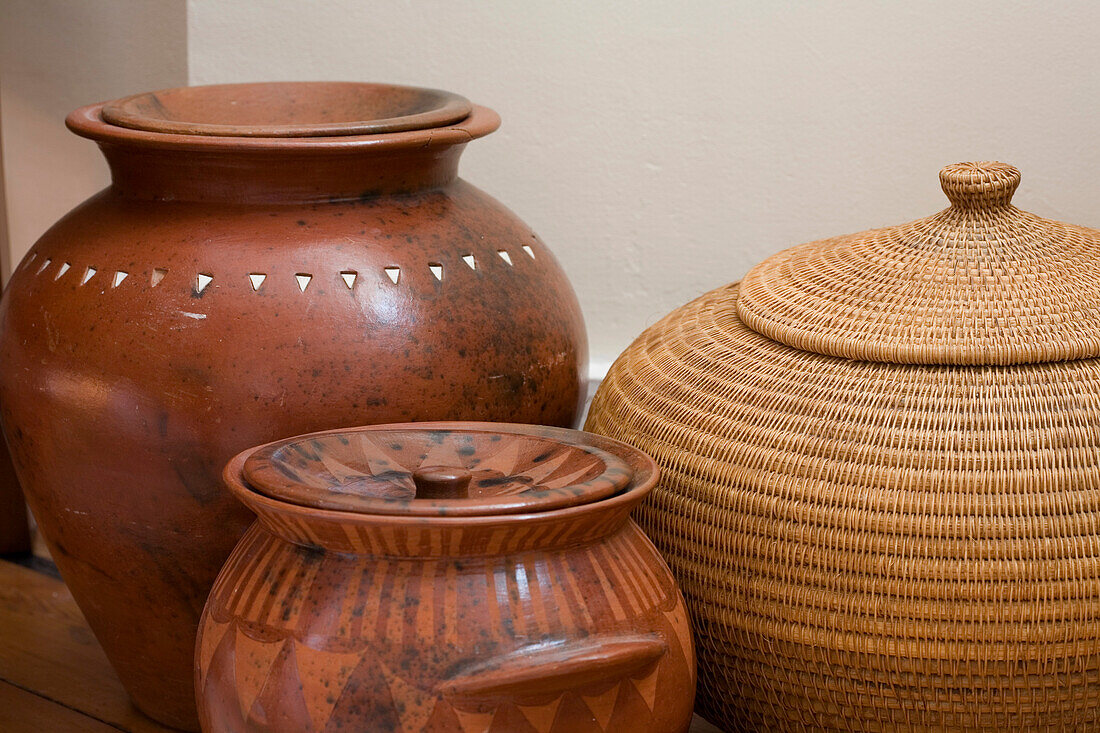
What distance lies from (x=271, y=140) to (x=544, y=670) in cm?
59

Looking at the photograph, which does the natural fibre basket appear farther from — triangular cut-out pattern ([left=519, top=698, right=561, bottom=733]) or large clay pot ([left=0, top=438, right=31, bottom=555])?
large clay pot ([left=0, top=438, right=31, bottom=555])

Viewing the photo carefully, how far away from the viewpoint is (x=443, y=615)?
2.80 ft

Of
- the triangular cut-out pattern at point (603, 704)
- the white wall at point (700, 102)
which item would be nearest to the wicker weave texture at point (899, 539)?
the triangular cut-out pattern at point (603, 704)

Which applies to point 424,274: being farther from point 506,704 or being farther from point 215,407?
point 506,704

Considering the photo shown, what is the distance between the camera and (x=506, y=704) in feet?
2.77

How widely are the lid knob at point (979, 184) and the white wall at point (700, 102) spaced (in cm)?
61

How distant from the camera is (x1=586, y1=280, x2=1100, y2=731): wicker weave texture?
97cm

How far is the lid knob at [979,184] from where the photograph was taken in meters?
1.12

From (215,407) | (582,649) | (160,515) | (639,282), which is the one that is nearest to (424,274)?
(215,407)

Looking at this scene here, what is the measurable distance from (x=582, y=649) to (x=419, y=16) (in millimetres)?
1265

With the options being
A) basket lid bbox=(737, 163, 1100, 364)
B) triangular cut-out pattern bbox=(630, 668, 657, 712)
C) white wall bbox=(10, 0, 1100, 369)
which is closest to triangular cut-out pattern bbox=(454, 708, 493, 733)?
triangular cut-out pattern bbox=(630, 668, 657, 712)

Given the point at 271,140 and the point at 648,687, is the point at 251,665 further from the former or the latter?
the point at 271,140

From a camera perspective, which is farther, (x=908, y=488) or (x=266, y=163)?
(x=266, y=163)

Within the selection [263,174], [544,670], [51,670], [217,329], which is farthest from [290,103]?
[544,670]
